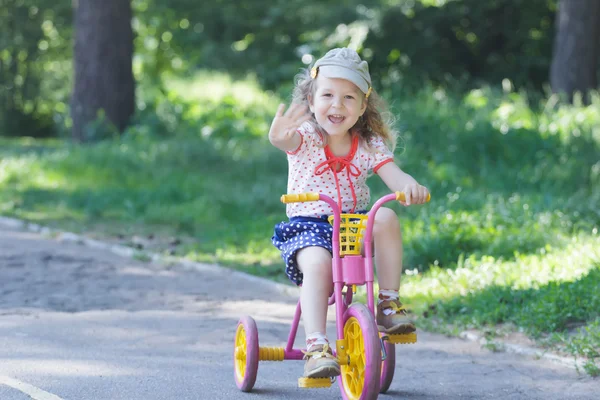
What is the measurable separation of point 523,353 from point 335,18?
1152 cm

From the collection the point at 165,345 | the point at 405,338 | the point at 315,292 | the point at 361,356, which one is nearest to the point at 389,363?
the point at 405,338

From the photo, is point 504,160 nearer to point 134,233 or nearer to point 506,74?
point 134,233

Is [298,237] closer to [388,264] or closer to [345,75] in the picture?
[388,264]

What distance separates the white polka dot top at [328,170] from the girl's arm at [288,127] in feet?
0.14

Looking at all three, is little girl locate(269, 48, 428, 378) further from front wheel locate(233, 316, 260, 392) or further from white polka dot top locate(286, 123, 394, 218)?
front wheel locate(233, 316, 260, 392)

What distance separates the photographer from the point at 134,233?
1040 cm

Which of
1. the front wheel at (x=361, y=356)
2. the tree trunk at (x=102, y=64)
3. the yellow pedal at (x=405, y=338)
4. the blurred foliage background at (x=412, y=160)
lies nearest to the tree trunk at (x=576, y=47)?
the blurred foliage background at (x=412, y=160)

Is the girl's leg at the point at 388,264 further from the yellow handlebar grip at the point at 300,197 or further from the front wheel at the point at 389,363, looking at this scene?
the yellow handlebar grip at the point at 300,197

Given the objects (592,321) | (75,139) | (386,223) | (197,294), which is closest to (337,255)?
(386,223)

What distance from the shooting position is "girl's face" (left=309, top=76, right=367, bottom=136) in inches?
180

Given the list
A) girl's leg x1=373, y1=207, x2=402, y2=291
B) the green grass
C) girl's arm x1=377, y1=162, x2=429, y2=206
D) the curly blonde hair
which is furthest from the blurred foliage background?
girl's leg x1=373, y1=207, x2=402, y2=291

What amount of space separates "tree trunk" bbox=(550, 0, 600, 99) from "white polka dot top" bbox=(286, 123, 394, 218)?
10.2 metres

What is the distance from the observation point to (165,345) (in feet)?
19.5

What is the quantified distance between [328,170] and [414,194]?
0.52 m
